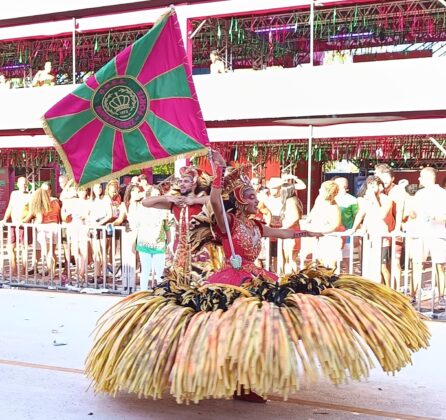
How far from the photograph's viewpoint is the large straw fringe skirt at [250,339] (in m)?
3.38

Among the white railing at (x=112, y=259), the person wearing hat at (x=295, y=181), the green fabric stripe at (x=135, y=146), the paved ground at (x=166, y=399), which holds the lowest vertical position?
the paved ground at (x=166, y=399)

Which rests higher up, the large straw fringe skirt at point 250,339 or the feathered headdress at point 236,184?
the feathered headdress at point 236,184

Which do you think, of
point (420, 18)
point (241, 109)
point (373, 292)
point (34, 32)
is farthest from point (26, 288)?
point (420, 18)

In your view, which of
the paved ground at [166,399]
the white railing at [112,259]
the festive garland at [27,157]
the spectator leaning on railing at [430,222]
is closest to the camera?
the paved ground at [166,399]

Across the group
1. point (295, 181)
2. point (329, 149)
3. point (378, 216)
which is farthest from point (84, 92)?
point (329, 149)

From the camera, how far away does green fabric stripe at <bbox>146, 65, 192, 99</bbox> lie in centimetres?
448

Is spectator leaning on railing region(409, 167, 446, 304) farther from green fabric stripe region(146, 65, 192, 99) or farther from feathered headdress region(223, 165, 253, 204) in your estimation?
green fabric stripe region(146, 65, 192, 99)

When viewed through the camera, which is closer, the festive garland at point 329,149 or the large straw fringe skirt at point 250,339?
the large straw fringe skirt at point 250,339

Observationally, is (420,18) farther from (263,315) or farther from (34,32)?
(263,315)

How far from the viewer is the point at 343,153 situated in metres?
14.7

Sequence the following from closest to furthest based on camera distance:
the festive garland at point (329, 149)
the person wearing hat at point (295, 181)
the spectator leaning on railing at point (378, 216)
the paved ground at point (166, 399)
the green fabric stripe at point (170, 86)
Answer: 1. the paved ground at point (166, 399)
2. the green fabric stripe at point (170, 86)
3. the spectator leaning on railing at point (378, 216)
4. the person wearing hat at point (295, 181)
5. the festive garland at point (329, 149)

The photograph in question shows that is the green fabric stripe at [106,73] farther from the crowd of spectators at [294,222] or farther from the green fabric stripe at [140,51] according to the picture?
the crowd of spectators at [294,222]

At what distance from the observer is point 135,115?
4.52 m

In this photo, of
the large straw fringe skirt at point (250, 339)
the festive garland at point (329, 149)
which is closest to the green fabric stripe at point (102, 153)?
the large straw fringe skirt at point (250, 339)
